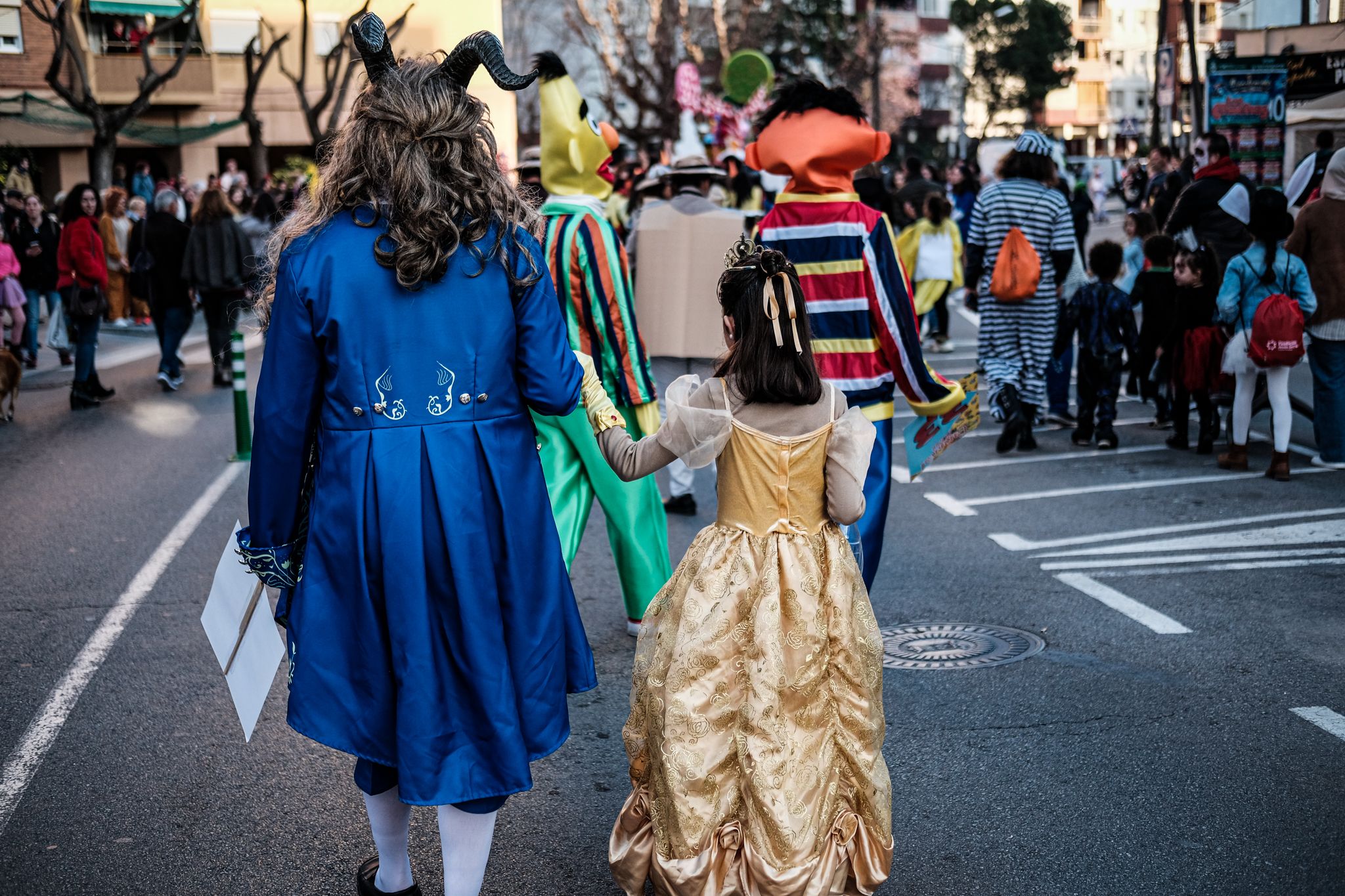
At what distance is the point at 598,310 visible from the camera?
5555mm

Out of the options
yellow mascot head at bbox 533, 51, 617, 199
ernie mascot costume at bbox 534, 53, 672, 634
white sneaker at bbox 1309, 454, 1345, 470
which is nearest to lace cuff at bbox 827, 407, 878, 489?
ernie mascot costume at bbox 534, 53, 672, 634

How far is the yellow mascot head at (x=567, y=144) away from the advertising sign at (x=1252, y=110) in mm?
12072

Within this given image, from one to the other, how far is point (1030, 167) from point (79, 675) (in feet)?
22.0

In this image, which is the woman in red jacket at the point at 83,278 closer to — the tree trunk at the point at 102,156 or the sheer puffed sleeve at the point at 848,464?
the sheer puffed sleeve at the point at 848,464

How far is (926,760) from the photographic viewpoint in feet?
14.4

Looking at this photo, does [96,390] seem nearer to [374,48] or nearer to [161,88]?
[374,48]

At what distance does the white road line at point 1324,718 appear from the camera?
4.53m

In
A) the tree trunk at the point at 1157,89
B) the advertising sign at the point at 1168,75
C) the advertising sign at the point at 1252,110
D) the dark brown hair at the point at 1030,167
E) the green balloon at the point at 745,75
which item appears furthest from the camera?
the tree trunk at the point at 1157,89

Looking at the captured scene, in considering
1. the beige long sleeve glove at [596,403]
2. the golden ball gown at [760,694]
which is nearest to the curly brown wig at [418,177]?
the beige long sleeve glove at [596,403]

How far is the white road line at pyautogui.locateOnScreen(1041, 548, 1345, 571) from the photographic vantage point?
677cm

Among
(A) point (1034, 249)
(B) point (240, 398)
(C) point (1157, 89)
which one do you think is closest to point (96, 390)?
(B) point (240, 398)

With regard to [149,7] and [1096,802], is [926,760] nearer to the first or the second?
[1096,802]

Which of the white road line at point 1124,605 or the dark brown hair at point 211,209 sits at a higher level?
the dark brown hair at point 211,209

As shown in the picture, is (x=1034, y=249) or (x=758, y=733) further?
(x=1034, y=249)
